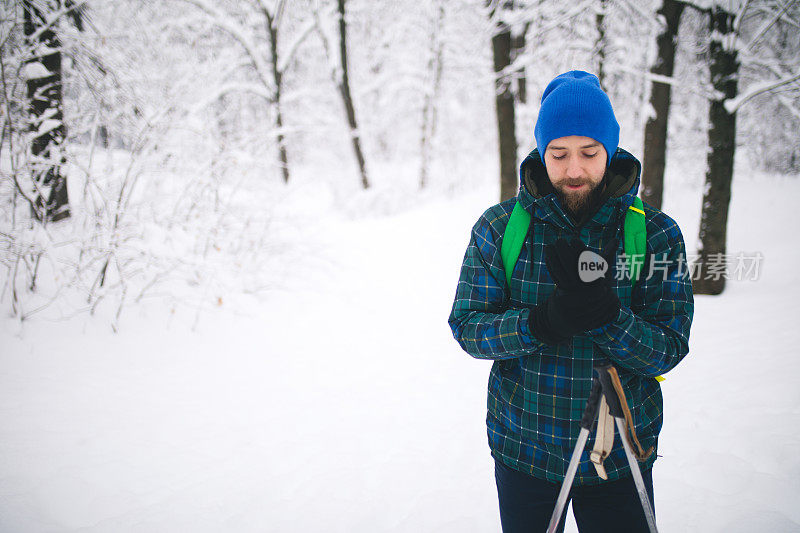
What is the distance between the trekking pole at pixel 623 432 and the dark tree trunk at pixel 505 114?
19.8 feet

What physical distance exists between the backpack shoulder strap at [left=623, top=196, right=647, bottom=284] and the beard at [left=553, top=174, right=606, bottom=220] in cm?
11

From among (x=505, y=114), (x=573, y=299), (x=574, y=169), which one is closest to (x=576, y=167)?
(x=574, y=169)

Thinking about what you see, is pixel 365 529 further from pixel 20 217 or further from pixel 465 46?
pixel 465 46

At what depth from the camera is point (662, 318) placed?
1.19 m

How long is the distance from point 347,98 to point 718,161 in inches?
382

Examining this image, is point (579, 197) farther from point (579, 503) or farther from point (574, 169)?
point (579, 503)

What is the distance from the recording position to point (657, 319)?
1197 mm

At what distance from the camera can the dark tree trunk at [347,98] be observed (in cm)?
1128

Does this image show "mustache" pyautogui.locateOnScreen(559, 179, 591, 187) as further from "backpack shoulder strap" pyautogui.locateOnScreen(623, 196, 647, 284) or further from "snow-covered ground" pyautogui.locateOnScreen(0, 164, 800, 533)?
"snow-covered ground" pyautogui.locateOnScreen(0, 164, 800, 533)

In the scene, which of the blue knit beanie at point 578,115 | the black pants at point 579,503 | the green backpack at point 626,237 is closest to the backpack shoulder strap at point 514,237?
the green backpack at point 626,237

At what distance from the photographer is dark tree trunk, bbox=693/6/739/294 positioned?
4410 mm

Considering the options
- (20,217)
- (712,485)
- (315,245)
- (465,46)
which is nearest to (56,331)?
(20,217)

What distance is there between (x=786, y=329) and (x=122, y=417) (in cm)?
603

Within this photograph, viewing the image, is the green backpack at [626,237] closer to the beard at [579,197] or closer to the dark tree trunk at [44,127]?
the beard at [579,197]
